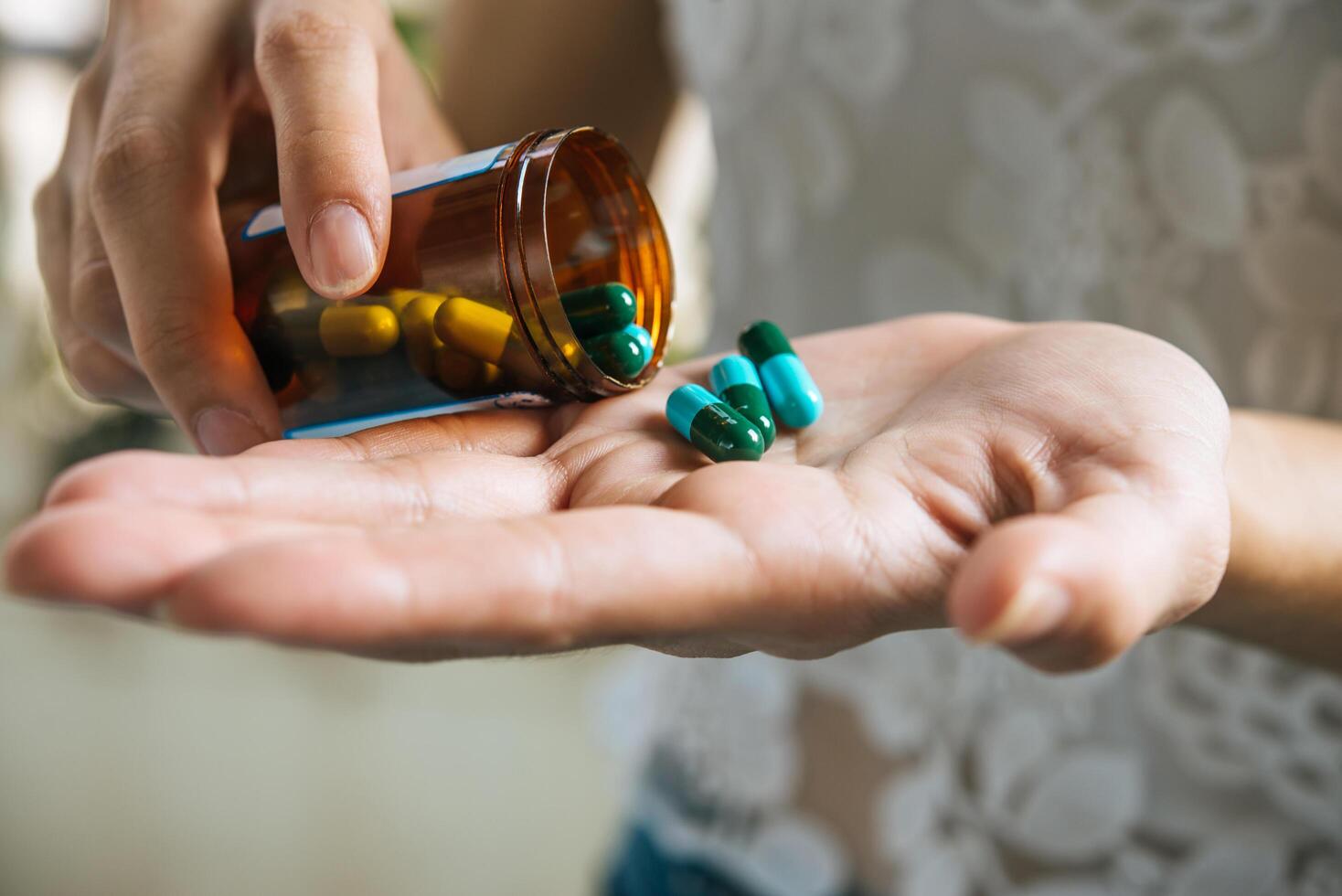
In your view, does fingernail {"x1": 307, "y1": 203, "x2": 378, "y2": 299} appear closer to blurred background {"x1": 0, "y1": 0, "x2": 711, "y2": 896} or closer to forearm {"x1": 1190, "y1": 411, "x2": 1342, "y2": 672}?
forearm {"x1": 1190, "y1": 411, "x2": 1342, "y2": 672}

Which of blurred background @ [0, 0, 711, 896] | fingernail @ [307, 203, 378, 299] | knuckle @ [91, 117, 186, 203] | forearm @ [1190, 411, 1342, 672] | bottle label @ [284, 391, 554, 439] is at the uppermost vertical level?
knuckle @ [91, 117, 186, 203]

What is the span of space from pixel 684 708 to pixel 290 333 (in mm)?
840

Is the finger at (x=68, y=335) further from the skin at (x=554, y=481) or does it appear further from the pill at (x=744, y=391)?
the pill at (x=744, y=391)

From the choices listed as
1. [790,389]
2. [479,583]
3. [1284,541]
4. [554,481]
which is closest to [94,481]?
[479,583]

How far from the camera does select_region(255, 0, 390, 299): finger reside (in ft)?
2.97

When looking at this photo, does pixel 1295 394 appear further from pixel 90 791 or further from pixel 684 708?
pixel 90 791

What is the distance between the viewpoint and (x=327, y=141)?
0.92 metres

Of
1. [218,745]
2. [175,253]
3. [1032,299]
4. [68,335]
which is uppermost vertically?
[175,253]

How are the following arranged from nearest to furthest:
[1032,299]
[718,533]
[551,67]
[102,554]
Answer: [102,554] → [718,533] → [1032,299] → [551,67]

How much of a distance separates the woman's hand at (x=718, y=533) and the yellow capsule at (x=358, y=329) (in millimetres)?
96

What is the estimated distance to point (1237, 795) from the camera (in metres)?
1.27

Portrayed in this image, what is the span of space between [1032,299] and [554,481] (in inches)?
31.9

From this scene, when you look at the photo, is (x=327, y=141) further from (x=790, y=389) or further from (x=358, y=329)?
(x=790, y=389)

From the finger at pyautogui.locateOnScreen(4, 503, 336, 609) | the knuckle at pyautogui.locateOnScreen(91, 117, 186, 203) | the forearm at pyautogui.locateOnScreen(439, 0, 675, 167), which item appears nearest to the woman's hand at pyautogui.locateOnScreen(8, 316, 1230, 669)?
the finger at pyautogui.locateOnScreen(4, 503, 336, 609)
